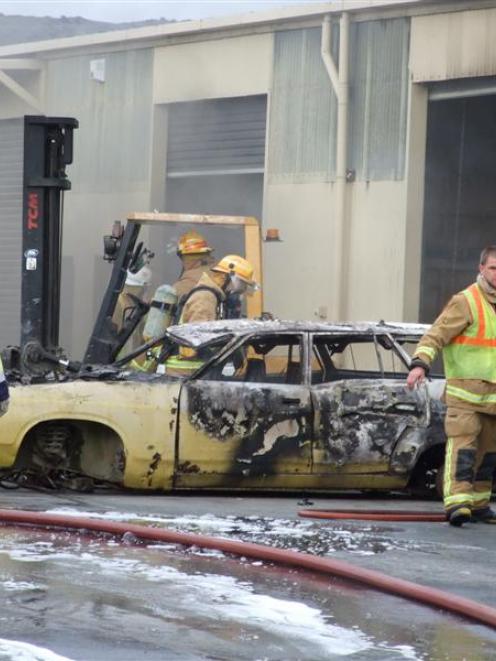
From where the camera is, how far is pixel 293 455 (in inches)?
420

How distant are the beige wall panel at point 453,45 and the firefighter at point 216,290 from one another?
446 cm

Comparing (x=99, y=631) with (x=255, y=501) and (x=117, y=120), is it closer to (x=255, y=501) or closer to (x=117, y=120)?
(x=255, y=501)

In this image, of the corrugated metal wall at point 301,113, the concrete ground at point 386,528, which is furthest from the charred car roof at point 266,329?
the corrugated metal wall at point 301,113

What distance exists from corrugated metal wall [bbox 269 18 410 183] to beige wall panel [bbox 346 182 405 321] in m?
0.23

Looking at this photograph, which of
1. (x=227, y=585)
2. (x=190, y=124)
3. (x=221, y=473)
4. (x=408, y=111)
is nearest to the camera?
(x=227, y=585)

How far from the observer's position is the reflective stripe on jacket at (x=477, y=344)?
9.44m

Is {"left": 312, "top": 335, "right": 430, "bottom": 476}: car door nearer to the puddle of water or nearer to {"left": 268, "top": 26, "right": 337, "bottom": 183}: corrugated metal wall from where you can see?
the puddle of water

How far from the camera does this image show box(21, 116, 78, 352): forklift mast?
42.1 ft

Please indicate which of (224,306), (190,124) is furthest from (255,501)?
(190,124)

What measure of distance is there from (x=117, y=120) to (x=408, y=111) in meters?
5.22

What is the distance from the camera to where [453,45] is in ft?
53.3

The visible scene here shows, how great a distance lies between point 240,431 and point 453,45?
7.03 metres

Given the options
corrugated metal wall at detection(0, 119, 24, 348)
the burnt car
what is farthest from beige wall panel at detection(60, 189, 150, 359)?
the burnt car

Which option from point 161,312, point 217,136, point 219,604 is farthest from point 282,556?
point 217,136
